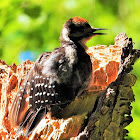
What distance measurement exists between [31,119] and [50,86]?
274mm

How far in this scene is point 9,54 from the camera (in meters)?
3.86

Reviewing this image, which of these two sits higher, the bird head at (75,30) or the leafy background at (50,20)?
the leafy background at (50,20)

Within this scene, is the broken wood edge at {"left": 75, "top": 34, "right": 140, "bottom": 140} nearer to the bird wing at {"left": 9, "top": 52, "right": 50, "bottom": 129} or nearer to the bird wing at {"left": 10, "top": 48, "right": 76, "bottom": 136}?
the bird wing at {"left": 10, "top": 48, "right": 76, "bottom": 136}

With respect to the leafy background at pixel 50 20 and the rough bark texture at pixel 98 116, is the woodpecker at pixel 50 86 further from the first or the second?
the leafy background at pixel 50 20

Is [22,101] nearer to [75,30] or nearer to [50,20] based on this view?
[75,30]

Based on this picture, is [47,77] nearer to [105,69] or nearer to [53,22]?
[105,69]

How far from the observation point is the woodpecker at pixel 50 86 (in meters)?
2.66

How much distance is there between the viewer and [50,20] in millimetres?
3771

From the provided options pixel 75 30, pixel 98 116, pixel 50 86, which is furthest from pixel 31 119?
pixel 75 30

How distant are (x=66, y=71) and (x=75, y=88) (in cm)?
15

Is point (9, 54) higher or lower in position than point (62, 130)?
higher

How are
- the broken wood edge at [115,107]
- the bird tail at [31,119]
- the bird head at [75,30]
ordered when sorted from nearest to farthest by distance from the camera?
the broken wood edge at [115,107]
the bird tail at [31,119]
the bird head at [75,30]

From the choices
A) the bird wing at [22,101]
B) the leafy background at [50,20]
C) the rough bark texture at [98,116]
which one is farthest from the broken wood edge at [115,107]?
the leafy background at [50,20]

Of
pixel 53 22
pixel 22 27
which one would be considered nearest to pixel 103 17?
pixel 53 22
